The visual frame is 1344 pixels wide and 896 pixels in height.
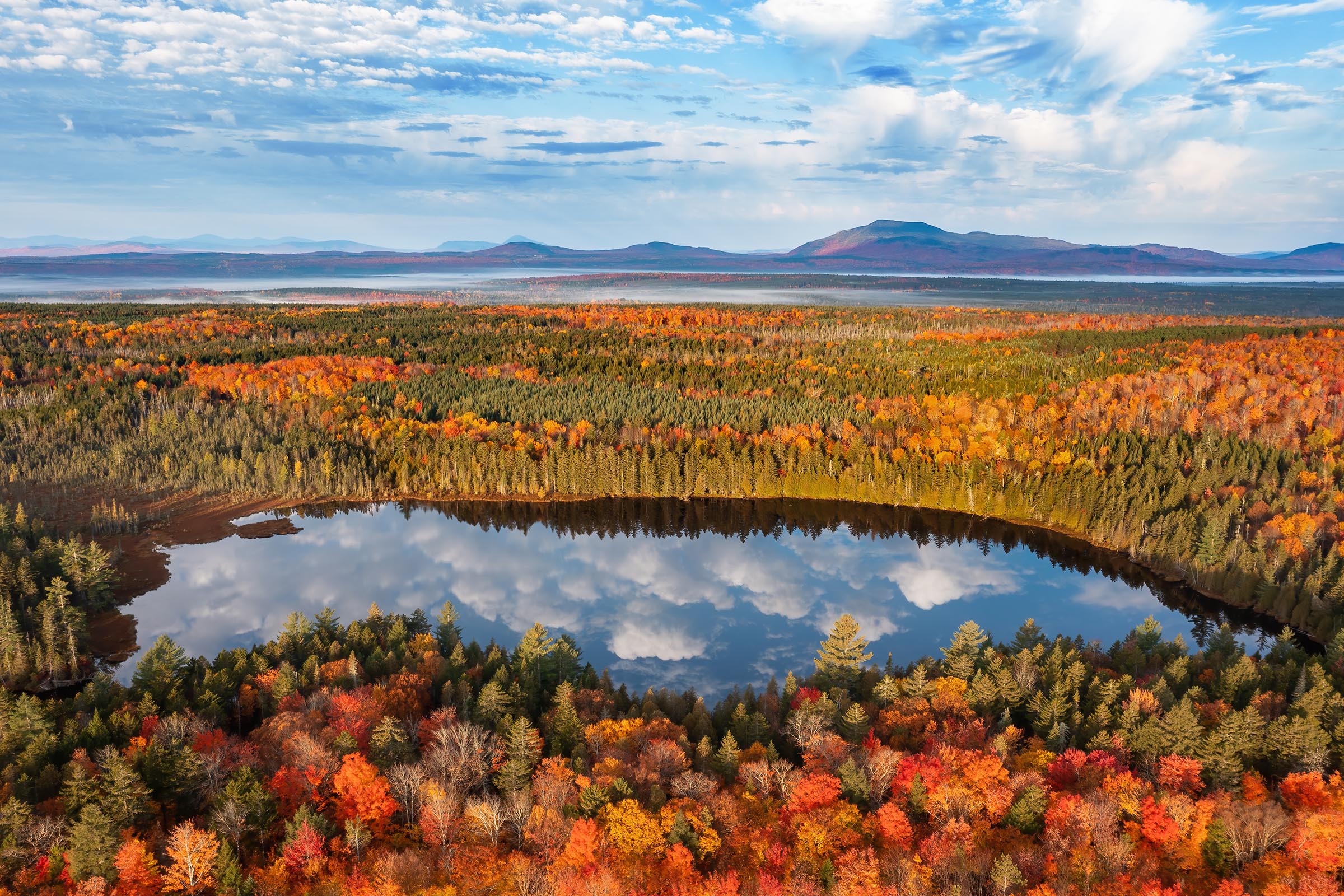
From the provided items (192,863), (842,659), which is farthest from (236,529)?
(842,659)

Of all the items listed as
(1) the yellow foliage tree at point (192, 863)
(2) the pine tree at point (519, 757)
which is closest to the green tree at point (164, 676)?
(1) the yellow foliage tree at point (192, 863)

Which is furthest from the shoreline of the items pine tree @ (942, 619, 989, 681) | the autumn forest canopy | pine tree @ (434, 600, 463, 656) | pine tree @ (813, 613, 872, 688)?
pine tree @ (813, 613, 872, 688)

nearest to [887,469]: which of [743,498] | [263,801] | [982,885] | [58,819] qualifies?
[743,498]

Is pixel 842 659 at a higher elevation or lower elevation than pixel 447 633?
higher

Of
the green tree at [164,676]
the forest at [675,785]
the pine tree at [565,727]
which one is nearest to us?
the forest at [675,785]

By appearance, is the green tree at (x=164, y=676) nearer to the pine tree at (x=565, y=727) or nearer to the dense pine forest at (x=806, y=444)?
the pine tree at (x=565, y=727)

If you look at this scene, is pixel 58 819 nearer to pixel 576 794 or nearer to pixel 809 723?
pixel 576 794

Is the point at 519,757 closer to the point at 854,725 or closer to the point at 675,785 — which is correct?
the point at 675,785

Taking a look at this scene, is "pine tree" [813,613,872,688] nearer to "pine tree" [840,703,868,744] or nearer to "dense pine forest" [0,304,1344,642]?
"pine tree" [840,703,868,744]
